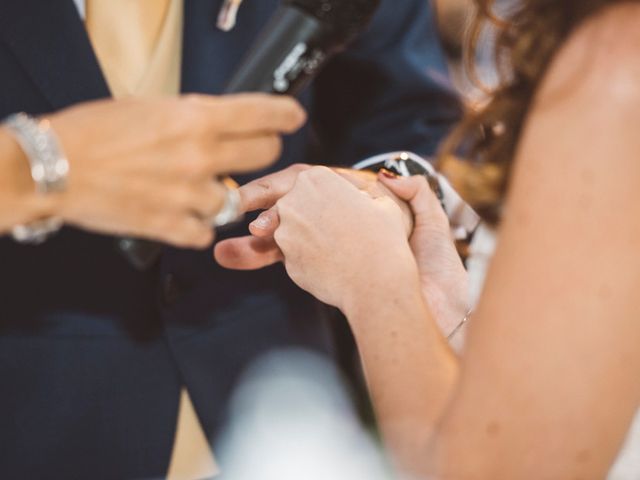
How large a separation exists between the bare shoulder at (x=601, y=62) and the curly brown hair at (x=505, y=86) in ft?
0.07

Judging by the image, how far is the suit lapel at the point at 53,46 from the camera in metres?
1.06

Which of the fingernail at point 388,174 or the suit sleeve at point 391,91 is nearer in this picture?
the fingernail at point 388,174

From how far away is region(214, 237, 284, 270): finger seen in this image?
1.18 metres

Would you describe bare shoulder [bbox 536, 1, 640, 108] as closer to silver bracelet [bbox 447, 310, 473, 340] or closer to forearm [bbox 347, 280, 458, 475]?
forearm [bbox 347, 280, 458, 475]

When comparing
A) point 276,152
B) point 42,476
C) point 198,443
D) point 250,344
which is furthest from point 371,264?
point 42,476

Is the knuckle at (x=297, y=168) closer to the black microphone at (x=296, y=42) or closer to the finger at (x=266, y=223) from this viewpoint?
the finger at (x=266, y=223)

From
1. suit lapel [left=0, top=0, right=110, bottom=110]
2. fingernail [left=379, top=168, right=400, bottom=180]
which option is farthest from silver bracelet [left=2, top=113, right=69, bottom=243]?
fingernail [left=379, top=168, right=400, bottom=180]

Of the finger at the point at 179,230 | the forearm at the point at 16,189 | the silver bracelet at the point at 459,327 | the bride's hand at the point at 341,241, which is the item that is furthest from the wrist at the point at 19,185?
the silver bracelet at the point at 459,327

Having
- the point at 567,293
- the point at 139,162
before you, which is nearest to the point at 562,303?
the point at 567,293

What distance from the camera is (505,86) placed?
999 millimetres

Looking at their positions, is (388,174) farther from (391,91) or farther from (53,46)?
(53,46)

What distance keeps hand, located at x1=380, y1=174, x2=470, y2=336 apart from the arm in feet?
1.22

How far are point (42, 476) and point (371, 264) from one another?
2.09 ft

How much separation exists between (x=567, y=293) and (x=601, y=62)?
0.75 feet
